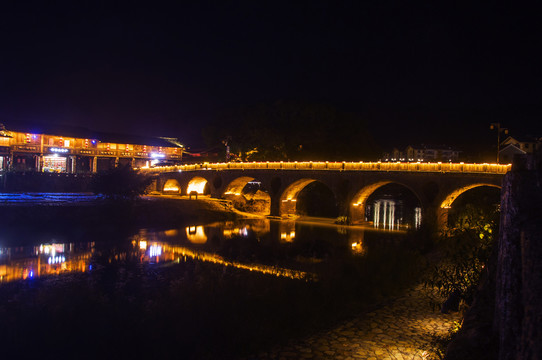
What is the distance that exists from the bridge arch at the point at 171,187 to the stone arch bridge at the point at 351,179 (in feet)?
8.77

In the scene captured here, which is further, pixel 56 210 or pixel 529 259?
pixel 56 210

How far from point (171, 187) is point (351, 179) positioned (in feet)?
101

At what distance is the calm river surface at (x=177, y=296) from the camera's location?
9422mm

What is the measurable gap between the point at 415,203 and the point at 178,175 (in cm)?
3413

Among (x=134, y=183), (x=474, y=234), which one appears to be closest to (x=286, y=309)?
(x=474, y=234)

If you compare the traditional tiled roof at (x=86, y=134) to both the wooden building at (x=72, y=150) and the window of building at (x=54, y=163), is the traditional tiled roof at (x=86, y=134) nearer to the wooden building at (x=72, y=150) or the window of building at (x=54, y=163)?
the wooden building at (x=72, y=150)

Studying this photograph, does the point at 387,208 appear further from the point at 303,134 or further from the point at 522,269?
the point at 522,269

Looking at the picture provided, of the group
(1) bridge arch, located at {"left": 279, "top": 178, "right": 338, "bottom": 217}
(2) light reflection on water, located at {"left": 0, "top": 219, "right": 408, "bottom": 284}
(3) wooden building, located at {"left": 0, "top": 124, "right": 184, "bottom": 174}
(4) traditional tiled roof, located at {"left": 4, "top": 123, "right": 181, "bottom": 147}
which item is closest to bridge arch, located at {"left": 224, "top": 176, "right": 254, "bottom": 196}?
(1) bridge arch, located at {"left": 279, "top": 178, "right": 338, "bottom": 217}

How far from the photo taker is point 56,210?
109 feet

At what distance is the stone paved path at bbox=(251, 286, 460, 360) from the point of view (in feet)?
28.0

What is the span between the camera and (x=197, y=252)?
24.7 metres

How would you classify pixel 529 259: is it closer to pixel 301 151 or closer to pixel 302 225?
pixel 302 225

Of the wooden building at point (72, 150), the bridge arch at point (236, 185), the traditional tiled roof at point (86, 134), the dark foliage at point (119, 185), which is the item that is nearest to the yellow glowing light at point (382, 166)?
the bridge arch at point (236, 185)

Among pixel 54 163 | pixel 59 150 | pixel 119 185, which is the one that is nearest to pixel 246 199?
pixel 119 185
